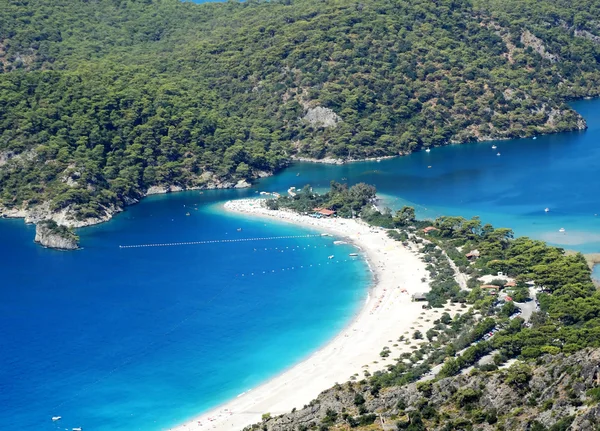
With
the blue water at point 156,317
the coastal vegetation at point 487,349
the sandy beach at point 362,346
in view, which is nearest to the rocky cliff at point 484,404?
the coastal vegetation at point 487,349

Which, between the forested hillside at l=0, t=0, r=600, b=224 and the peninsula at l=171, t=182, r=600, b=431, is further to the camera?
the forested hillside at l=0, t=0, r=600, b=224

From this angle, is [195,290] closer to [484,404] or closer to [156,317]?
[156,317]

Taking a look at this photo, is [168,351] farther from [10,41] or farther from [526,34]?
[526,34]

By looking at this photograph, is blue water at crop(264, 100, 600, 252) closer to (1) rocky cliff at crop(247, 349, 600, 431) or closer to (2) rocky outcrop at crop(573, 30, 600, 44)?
(2) rocky outcrop at crop(573, 30, 600, 44)

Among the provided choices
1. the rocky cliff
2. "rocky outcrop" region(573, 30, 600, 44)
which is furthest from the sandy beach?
"rocky outcrop" region(573, 30, 600, 44)

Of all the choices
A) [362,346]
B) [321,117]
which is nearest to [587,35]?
[321,117]

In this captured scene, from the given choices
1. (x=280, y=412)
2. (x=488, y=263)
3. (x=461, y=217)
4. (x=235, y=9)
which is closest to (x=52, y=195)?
(x=461, y=217)
